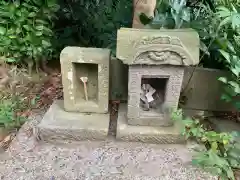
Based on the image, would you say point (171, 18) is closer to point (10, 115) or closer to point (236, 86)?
point (236, 86)

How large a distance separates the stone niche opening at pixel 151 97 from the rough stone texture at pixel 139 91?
32mm

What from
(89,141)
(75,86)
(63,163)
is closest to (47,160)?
(63,163)

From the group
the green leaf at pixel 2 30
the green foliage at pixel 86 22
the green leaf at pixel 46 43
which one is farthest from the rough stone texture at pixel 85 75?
the green foliage at pixel 86 22

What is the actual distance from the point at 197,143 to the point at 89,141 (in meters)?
0.77

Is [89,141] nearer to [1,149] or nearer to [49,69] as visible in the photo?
[1,149]

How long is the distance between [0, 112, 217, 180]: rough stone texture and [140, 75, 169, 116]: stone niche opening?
265 mm

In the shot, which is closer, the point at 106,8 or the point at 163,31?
the point at 163,31

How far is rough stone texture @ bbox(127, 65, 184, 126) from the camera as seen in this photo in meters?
1.92

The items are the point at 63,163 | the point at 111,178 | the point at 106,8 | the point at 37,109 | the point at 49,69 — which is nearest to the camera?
the point at 111,178

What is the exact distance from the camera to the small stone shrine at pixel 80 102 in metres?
2.01

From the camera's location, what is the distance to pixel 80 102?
7.30ft

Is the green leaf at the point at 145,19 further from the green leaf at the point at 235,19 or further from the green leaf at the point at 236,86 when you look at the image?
the green leaf at the point at 236,86

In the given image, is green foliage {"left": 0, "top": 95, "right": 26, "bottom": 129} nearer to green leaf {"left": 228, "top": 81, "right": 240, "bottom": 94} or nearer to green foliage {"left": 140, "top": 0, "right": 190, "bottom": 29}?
green foliage {"left": 140, "top": 0, "right": 190, "bottom": 29}

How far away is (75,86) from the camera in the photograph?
86.6 inches
